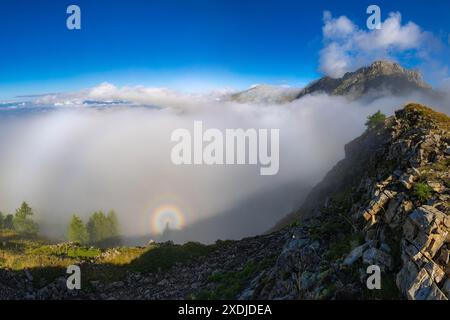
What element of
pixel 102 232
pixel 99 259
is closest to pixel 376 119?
pixel 99 259

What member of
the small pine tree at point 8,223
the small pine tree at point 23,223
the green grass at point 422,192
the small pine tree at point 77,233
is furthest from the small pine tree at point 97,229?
the green grass at point 422,192

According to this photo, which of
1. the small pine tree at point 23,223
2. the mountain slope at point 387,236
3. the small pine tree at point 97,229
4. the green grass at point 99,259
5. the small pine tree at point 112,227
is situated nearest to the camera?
the mountain slope at point 387,236

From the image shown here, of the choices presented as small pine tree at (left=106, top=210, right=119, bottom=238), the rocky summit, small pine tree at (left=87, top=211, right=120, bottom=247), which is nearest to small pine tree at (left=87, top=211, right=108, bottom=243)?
small pine tree at (left=87, top=211, right=120, bottom=247)

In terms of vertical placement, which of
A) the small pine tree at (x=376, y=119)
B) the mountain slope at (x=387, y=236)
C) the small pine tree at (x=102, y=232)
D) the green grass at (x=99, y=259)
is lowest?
the small pine tree at (x=102, y=232)

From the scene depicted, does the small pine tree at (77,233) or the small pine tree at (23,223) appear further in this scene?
the small pine tree at (23,223)

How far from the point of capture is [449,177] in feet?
71.9

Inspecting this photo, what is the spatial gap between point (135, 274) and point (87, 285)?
4.67 meters

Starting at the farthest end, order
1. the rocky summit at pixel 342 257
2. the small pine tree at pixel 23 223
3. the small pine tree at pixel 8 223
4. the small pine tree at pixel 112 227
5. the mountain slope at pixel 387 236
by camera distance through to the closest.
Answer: the small pine tree at pixel 8 223 < the small pine tree at pixel 23 223 < the small pine tree at pixel 112 227 < the rocky summit at pixel 342 257 < the mountain slope at pixel 387 236

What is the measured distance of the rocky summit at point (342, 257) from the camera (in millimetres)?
18203

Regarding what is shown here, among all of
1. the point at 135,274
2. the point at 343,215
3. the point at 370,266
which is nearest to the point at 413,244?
the point at 370,266

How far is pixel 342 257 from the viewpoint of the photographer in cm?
2086

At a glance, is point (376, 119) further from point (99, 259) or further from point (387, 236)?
point (387, 236)

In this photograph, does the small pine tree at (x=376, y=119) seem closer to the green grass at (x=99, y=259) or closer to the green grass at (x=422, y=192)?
the green grass at (x=99, y=259)

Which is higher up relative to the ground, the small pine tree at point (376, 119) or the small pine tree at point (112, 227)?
the small pine tree at point (376, 119)
